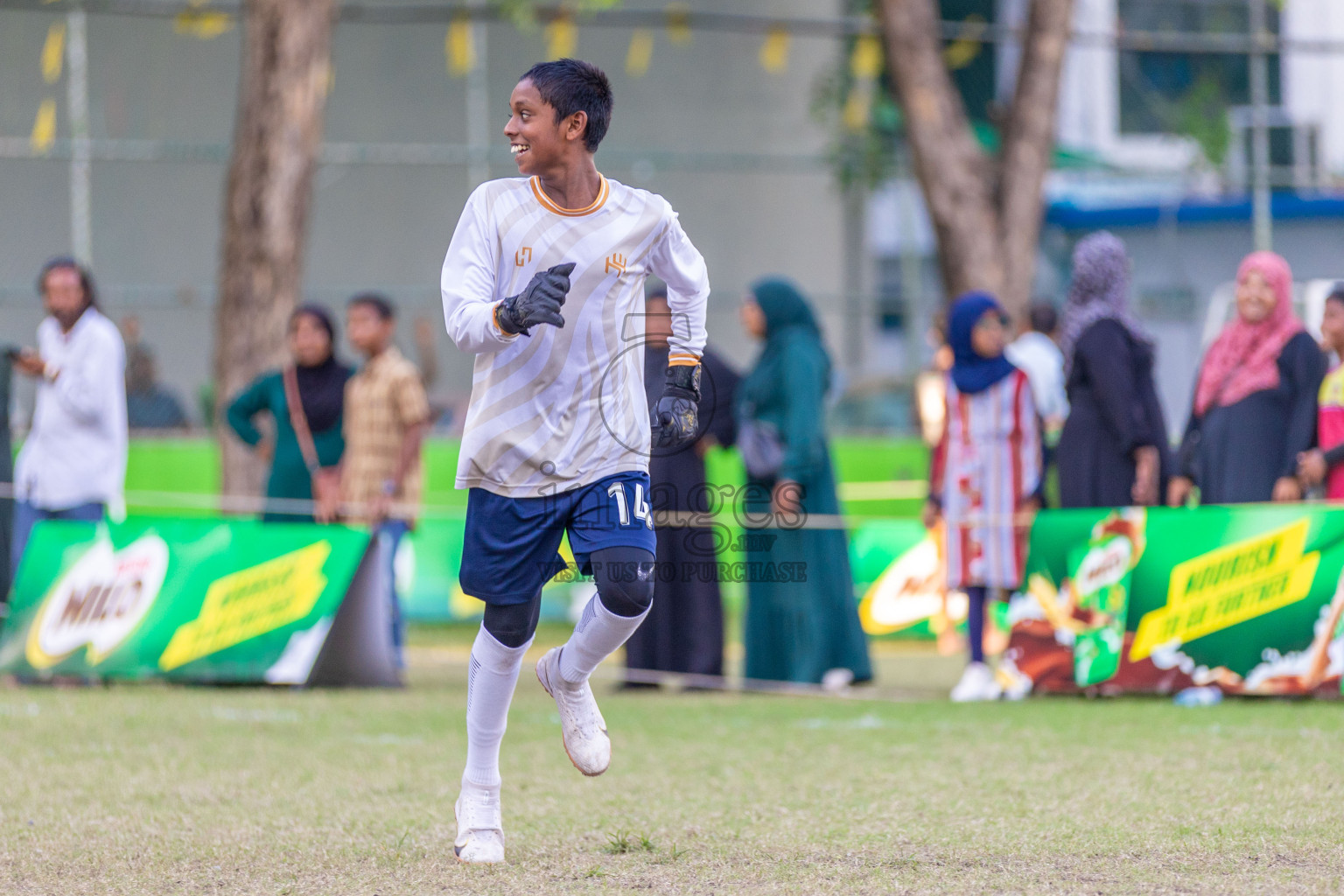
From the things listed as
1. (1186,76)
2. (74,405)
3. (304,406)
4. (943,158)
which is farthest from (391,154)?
(1186,76)

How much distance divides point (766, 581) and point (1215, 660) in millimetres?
2324

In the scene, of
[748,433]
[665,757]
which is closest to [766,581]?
[748,433]

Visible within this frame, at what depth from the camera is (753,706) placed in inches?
326

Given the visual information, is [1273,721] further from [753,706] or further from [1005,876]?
[1005,876]

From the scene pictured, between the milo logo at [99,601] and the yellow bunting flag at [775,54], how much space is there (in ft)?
34.3

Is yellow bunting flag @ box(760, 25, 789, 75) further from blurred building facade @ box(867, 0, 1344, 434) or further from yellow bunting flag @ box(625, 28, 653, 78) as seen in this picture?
blurred building facade @ box(867, 0, 1344, 434)

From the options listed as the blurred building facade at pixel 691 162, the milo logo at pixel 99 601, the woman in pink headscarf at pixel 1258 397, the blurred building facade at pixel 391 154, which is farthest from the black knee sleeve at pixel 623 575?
the blurred building facade at pixel 391 154

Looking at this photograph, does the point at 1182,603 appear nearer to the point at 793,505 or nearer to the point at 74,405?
the point at 793,505

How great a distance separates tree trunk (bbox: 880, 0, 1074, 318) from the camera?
13195 mm

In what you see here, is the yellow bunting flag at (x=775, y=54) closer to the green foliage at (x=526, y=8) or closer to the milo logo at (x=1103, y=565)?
the green foliage at (x=526, y=8)

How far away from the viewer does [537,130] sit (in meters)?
4.31

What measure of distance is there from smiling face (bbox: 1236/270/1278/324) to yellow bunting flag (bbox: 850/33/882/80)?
A: 885 centimetres

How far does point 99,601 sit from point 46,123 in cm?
850

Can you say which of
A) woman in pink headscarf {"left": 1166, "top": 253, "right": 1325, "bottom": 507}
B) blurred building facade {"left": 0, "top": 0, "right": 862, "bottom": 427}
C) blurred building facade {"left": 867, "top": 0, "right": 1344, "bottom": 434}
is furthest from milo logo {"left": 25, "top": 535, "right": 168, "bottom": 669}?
blurred building facade {"left": 867, "top": 0, "right": 1344, "bottom": 434}
